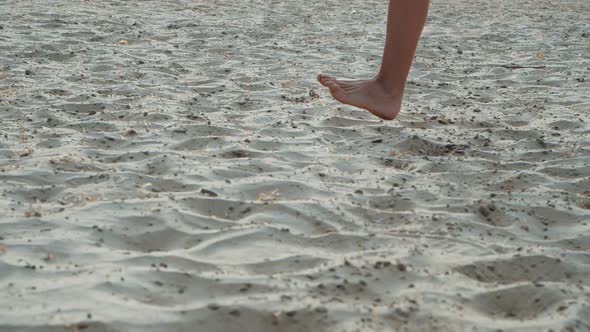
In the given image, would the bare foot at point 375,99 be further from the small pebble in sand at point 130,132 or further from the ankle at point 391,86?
the small pebble in sand at point 130,132

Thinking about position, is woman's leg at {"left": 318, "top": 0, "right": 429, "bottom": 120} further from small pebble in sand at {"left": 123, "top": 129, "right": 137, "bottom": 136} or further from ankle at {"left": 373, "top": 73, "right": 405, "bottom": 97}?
small pebble in sand at {"left": 123, "top": 129, "right": 137, "bottom": 136}

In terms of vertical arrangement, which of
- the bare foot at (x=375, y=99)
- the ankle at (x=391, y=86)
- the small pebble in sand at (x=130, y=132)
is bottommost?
the small pebble in sand at (x=130, y=132)

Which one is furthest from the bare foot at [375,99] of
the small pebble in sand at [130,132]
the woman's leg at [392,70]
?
the small pebble in sand at [130,132]

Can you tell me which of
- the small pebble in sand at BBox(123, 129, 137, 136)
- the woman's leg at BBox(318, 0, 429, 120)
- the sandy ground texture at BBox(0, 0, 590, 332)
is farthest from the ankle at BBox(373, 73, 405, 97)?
the small pebble in sand at BBox(123, 129, 137, 136)

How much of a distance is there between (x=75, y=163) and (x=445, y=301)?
1.72m

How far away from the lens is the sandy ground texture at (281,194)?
2160 millimetres

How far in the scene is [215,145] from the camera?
3.61 metres

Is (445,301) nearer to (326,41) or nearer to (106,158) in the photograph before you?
(106,158)

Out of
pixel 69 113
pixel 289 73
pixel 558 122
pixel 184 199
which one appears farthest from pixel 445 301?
pixel 289 73

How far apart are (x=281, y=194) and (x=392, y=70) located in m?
1.03

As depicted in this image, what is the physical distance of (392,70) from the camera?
12.1 ft

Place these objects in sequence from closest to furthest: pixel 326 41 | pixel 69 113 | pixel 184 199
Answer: pixel 184 199
pixel 69 113
pixel 326 41

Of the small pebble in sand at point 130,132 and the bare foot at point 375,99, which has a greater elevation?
the bare foot at point 375,99

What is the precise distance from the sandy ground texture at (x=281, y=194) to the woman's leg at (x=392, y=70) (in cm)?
18
